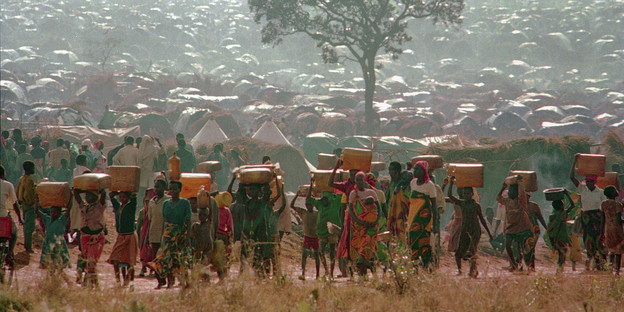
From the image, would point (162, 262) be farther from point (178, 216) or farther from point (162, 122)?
point (162, 122)

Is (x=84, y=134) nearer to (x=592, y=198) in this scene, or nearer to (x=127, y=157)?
(x=127, y=157)

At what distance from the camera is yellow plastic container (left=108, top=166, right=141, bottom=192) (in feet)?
27.6

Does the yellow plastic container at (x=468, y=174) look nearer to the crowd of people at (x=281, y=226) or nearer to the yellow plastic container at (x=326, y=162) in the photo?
the crowd of people at (x=281, y=226)

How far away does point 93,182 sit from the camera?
8.14m

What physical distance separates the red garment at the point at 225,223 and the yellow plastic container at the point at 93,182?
137 centimetres

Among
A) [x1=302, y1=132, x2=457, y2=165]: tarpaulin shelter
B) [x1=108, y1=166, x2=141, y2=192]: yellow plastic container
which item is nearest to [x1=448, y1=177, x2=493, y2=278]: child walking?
[x1=108, y1=166, x2=141, y2=192]: yellow plastic container

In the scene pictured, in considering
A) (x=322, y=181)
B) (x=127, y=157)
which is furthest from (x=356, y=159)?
(x=127, y=157)

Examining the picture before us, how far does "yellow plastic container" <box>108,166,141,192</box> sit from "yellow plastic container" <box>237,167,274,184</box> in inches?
43.3

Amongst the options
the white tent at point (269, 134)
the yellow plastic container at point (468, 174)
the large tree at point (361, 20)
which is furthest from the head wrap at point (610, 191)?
the large tree at point (361, 20)

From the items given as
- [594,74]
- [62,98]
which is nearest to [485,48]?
[594,74]

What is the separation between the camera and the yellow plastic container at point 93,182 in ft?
26.7

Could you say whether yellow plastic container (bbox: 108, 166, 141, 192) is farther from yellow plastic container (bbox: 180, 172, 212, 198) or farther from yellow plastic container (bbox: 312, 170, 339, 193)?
yellow plastic container (bbox: 312, 170, 339, 193)

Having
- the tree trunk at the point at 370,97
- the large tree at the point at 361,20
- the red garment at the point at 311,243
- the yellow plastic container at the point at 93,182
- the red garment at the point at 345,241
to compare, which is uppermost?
the large tree at the point at 361,20

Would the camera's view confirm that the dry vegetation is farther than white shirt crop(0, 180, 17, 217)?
No
